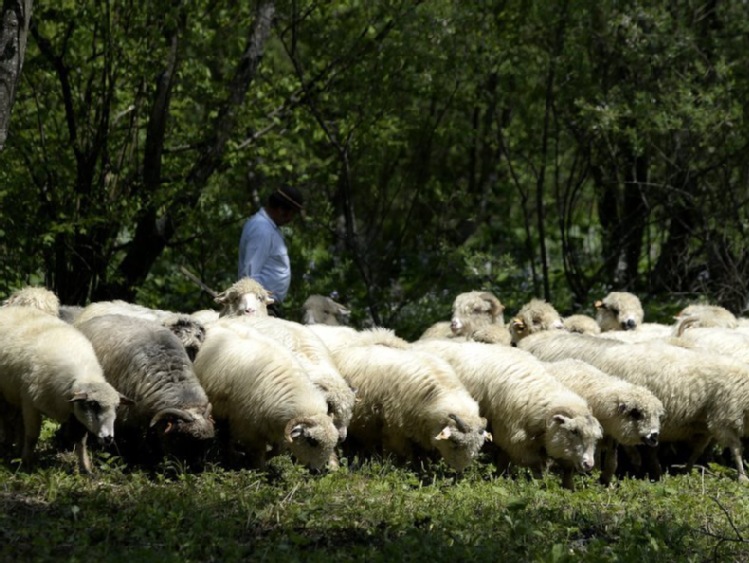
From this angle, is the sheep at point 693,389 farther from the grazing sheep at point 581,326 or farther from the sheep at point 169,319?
the sheep at point 169,319

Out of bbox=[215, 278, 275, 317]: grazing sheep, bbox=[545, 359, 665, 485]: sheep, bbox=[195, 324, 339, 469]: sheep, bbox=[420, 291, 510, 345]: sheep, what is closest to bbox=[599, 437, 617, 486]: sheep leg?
bbox=[545, 359, 665, 485]: sheep

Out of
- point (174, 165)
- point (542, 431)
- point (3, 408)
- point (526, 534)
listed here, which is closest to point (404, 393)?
point (542, 431)

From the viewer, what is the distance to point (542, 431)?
31.7ft

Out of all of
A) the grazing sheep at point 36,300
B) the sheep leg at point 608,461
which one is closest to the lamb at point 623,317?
the sheep leg at point 608,461

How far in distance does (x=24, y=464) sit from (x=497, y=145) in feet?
35.5

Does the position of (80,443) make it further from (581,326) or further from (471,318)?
(581,326)

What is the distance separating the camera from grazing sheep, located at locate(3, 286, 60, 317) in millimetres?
10555

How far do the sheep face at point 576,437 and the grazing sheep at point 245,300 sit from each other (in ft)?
11.7

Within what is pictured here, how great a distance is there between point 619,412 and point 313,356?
2.65 metres

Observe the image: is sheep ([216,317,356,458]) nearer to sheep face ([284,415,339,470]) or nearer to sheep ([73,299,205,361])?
sheep ([73,299,205,361])

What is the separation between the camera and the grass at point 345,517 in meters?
6.86

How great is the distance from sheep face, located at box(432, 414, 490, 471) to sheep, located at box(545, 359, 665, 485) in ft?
3.41

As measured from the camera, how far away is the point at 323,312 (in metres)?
13.8

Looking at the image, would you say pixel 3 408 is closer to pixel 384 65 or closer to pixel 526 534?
pixel 526 534
